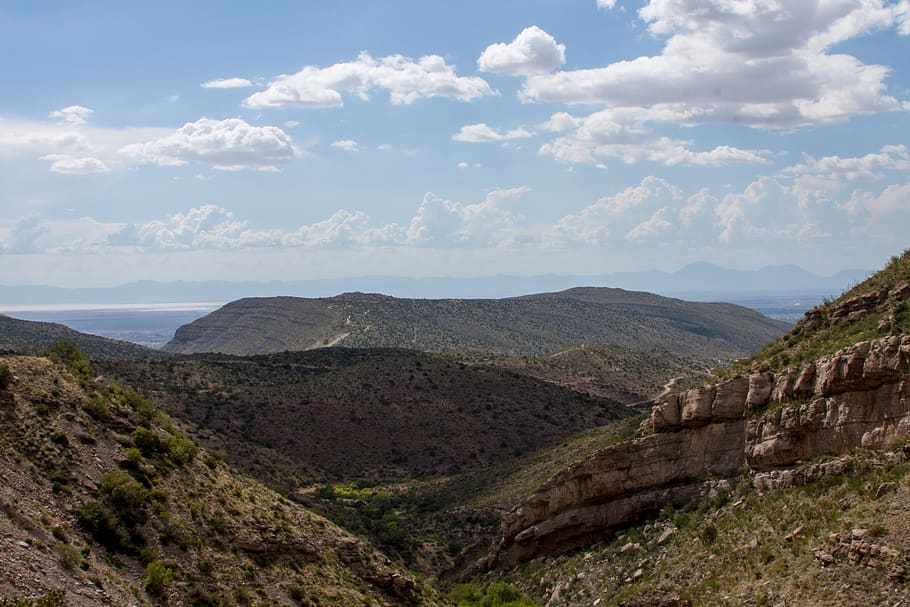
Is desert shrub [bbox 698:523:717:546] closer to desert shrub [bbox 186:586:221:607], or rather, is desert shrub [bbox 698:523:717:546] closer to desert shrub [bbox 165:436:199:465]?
desert shrub [bbox 186:586:221:607]

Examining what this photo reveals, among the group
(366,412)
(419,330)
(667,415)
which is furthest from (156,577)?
(419,330)

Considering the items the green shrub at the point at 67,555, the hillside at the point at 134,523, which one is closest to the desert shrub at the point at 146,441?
the hillside at the point at 134,523

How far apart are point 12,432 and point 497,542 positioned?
19.6 meters

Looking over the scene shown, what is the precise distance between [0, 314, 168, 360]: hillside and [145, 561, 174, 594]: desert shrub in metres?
99.9

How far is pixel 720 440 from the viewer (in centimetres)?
2855

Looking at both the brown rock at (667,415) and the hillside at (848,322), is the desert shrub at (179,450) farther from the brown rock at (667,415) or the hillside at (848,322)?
the hillside at (848,322)

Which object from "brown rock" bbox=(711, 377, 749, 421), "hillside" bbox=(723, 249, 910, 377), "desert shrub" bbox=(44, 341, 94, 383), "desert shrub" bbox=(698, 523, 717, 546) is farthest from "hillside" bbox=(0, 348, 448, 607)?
"hillside" bbox=(723, 249, 910, 377)

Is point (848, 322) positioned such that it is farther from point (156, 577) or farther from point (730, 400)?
point (156, 577)

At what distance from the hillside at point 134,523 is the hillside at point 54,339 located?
93360 millimetres

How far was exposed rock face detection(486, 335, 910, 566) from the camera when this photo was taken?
78.9 feet

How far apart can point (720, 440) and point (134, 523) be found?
18818mm

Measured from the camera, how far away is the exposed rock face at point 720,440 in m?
24.1

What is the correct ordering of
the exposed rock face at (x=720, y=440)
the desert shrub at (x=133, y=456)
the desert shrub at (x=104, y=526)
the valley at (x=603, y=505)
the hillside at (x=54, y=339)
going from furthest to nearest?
the hillside at (x=54, y=339) → the desert shrub at (x=133, y=456) → the exposed rock face at (x=720, y=440) → the desert shrub at (x=104, y=526) → the valley at (x=603, y=505)

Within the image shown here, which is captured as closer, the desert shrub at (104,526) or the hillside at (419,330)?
the desert shrub at (104,526)
